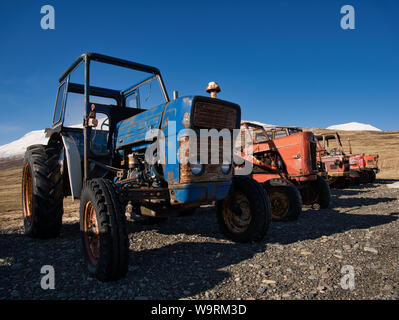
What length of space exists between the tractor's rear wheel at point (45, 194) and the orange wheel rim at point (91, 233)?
1122mm

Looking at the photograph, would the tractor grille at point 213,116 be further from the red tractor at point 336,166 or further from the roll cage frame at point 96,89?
the red tractor at point 336,166

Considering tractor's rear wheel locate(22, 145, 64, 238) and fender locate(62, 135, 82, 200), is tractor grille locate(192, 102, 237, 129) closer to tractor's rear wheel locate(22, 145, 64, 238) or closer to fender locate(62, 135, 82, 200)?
fender locate(62, 135, 82, 200)

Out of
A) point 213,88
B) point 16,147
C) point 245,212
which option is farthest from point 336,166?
point 16,147

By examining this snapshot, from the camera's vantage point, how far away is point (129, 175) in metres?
3.91

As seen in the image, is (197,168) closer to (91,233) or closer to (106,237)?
(106,237)

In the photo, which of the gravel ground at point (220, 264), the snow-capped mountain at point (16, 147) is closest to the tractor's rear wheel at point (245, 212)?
the gravel ground at point (220, 264)

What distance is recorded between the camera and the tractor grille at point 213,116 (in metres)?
3.22

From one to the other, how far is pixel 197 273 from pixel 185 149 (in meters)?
1.33

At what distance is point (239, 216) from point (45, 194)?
9.14 ft

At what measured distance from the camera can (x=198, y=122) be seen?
322cm

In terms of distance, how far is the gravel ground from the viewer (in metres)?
2.47
